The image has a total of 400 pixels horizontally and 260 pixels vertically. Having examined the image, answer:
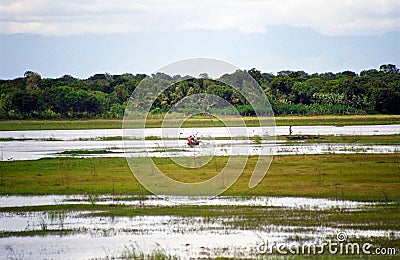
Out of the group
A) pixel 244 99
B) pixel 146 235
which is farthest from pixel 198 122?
pixel 146 235

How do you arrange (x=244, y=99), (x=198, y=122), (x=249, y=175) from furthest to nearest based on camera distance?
(x=198, y=122) < (x=244, y=99) < (x=249, y=175)

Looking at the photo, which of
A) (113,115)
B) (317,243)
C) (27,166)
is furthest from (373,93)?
(317,243)

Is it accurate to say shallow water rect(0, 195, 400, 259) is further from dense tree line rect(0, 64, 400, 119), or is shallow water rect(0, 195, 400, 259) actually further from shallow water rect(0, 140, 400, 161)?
dense tree line rect(0, 64, 400, 119)

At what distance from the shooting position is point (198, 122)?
87.8 metres

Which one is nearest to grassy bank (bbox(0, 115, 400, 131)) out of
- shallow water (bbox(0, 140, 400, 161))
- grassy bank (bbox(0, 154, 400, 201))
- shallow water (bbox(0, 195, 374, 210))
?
shallow water (bbox(0, 140, 400, 161))

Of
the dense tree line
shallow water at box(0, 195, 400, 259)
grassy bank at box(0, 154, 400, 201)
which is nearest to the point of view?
shallow water at box(0, 195, 400, 259)

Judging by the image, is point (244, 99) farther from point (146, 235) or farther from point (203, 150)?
point (146, 235)

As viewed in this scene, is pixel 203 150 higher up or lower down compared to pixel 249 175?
higher up

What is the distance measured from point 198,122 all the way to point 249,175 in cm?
5799

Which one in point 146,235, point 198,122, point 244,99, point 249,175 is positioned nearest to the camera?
point 146,235

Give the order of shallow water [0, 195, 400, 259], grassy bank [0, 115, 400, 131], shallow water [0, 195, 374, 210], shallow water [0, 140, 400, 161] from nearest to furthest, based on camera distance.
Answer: shallow water [0, 195, 400, 259], shallow water [0, 195, 374, 210], shallow water [0, 140, 400, 161], grassy bank [0, 115, 400, 131]

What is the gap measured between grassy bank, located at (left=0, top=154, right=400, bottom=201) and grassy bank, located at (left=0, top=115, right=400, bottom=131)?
44062 mm

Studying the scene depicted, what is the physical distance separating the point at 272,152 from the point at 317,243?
23.2 m

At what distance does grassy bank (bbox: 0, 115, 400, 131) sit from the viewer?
261 feet
